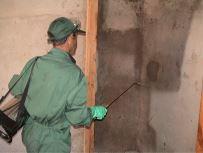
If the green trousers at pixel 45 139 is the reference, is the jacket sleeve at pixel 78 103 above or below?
above

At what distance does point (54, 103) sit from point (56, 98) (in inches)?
1.6

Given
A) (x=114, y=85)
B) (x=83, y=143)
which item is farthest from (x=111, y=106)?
(x=83, y=143)

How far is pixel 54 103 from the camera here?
291 cm

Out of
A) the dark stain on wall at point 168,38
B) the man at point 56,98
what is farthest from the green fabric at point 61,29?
the dark stain on wall at point 168,38

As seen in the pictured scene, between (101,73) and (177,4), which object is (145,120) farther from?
(177,4)

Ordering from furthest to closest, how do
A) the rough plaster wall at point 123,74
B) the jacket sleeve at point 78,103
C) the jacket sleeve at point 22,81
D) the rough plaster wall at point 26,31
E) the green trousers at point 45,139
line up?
the rough plaster wall at point 26,31 → the rough plaster wall at point 123,74 → the jacket sleeve at point 22,81 → the green trousers at point 45,139 → the jacket sleeve at point 78,103

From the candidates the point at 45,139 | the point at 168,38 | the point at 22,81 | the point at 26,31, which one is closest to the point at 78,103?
the point at 45,139

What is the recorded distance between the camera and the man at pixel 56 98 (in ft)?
9.44

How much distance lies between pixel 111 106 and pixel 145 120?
353 mm

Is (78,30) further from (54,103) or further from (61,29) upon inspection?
(54,103)

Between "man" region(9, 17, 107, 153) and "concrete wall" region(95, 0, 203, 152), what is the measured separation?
1.47 feet

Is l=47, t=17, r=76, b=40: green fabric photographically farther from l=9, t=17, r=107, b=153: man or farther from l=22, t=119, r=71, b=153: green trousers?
l=22, t=119, r=71, b=153: green trousers

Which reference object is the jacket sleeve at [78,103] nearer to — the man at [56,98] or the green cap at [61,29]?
the man at [56,98]

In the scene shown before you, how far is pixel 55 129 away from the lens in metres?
3.01
